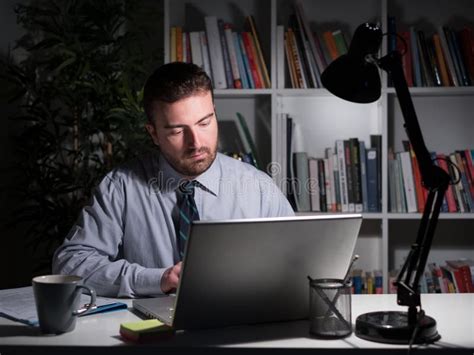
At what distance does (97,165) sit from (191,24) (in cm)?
93

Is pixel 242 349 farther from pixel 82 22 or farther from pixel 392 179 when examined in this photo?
pixel 82 22

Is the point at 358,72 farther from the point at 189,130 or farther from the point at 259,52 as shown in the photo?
the point at 259,52

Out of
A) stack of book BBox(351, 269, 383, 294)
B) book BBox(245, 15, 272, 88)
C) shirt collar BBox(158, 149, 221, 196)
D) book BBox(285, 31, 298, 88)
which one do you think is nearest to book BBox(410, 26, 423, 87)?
book BBox(285, 31, 298, 88)

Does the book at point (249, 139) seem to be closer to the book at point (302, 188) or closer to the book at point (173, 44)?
the book at point (302, 188)

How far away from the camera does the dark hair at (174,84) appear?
6.20ft

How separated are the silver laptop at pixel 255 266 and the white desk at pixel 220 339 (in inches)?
1.4

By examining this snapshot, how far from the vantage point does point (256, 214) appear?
209 centimetres

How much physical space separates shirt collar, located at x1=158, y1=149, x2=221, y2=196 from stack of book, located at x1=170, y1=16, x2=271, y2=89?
846 mm

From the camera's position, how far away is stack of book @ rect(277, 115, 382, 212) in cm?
278

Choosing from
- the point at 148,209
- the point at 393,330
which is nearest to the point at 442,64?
the point at 148,209

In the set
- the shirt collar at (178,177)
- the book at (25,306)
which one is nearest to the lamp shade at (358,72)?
the book at (25,306)

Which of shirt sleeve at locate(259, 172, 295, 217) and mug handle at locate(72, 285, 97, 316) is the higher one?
shirt sleeve at locate(259, 172, 295, 217)

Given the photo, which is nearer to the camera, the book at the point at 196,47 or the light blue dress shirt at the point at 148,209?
the light blue dress shirt at the point at 148,209

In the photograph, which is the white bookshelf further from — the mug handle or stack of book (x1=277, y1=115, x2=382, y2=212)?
the mug handle
